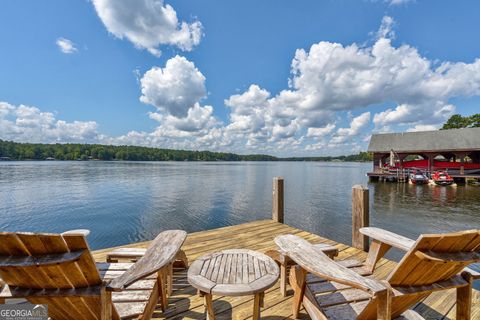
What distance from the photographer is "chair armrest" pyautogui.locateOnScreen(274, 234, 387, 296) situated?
59.7 inches

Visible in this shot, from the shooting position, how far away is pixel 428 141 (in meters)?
27.0

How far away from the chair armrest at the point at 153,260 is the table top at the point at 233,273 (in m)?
0.26

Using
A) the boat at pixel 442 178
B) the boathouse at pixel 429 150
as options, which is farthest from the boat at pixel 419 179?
the boathouse at pixel 429 150

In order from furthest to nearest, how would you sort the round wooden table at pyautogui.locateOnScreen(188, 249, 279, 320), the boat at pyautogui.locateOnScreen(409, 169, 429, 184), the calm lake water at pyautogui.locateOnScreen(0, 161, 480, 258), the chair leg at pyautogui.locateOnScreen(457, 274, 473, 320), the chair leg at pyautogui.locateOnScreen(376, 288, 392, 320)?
the boat at pyautogui.locateOnScreen(409, 169, 429, 184), the calm lake water at pyautogui.locateOnScreen(0, 161, 480, 258), the chair leg at pyautogui.locateOnScreen(457, 274, 473, 320), the round wooden table at pyautogui.locateOnScreen(188, 249, 279, 320), the chair leg at pyautogui.locateOnScreen(376, 288, 392, 320)

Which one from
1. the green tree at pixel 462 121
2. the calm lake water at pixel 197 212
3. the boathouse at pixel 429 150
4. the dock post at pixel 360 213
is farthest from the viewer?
the green tree at pixel 462 121

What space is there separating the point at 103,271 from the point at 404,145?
33.4 meters

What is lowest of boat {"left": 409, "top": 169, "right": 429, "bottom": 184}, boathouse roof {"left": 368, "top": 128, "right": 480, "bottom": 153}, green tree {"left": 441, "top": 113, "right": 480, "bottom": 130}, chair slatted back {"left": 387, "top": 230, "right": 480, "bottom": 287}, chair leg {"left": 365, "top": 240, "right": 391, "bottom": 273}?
boat {"left": 409, "top": 169, "right": 429, "bottom": 184}

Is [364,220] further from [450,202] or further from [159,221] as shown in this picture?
[450,202]

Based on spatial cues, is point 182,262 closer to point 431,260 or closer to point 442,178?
point 431,260

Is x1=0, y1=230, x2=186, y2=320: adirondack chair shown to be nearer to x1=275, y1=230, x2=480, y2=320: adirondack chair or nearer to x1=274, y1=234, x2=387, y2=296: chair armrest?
x1=274, y1=234, x2=387, y2=296: chair armrest

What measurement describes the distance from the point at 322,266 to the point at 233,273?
77 cm

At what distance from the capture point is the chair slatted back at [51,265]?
52.7 inches

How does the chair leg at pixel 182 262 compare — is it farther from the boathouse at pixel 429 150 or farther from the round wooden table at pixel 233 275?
the boathouse at pixel 429 150

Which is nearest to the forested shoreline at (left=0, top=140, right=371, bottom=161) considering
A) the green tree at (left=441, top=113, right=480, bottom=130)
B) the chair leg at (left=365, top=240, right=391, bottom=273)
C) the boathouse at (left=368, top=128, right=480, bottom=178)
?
the green tree at (left=441, top=113, right=480, bottom=130)
